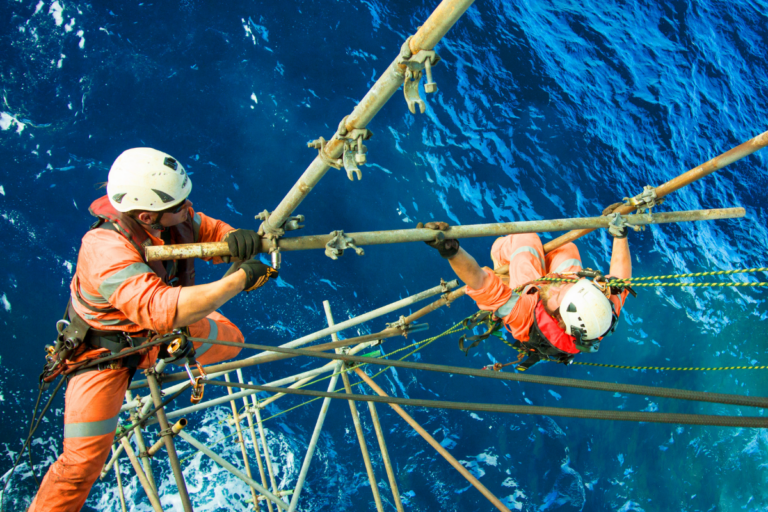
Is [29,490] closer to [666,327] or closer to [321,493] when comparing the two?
[321,493]

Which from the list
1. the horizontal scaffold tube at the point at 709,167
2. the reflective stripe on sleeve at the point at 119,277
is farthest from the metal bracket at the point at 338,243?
the horizontal scaffold tube at the point at 709,167

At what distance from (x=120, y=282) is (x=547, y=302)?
3.92 m

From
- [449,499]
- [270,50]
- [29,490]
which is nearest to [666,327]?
[449,499]

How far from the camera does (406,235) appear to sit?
3.41 metres

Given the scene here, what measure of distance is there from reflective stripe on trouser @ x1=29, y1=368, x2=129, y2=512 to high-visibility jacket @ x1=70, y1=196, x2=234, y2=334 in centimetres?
52

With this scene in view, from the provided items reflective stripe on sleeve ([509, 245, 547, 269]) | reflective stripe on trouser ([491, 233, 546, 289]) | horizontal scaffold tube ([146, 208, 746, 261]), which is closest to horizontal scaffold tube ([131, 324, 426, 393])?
horizontal scaffold tube ([146, 208, 746, 261])

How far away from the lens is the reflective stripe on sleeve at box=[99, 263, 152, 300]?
3.09 metres

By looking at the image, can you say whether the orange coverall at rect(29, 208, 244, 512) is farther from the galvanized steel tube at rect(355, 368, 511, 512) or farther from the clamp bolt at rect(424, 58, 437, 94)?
the galvanized steel tube at rect(355, 368, 511, 512)

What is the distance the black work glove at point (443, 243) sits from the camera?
142 inches

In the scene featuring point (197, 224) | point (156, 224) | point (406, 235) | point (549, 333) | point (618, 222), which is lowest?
point (549, 333)

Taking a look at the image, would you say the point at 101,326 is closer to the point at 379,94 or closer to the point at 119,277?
the point at 119,277

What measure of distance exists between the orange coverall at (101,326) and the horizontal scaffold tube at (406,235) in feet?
0.68

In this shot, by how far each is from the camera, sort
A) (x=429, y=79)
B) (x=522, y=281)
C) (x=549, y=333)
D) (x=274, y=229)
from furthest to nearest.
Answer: (x=522, y=281), (x=549, y=333), (x=274, y=229), (x=429, y=79)

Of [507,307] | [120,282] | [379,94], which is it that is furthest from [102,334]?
[507,307]
